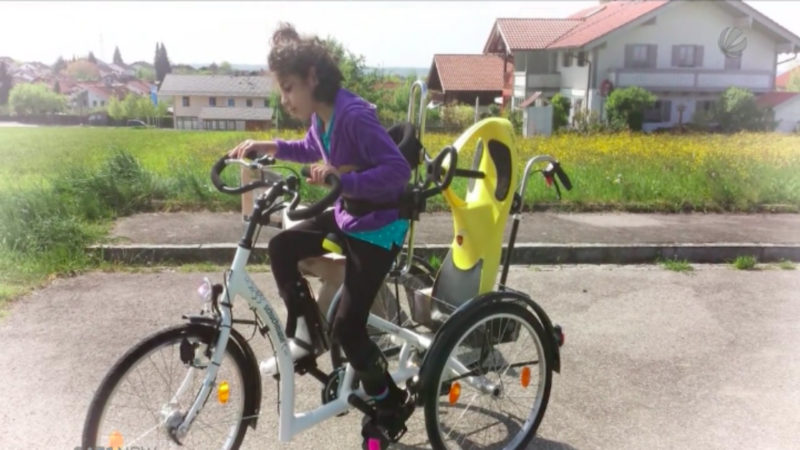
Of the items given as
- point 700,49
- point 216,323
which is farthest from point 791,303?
point 700,49

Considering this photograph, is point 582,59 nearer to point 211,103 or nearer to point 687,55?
point 687,55

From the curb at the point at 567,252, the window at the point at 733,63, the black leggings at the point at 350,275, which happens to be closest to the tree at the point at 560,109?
the window at the point at 733,63

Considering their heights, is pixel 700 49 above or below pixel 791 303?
above

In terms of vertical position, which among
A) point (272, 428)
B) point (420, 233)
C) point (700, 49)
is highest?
point (700, 49)

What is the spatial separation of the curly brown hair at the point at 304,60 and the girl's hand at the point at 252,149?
33cm

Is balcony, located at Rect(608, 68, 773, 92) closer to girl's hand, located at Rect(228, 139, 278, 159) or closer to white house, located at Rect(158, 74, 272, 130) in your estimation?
white house, located at Rect(158, 74, 272, 130)

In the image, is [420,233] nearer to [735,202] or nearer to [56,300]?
[56,300]

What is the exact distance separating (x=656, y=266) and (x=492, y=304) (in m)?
4.06

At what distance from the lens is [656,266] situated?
6.39 meters

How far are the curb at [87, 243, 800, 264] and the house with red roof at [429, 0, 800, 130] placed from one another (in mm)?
24142

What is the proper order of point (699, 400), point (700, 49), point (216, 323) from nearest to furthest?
point (216, 323), point (699, 400), point (700, 49)

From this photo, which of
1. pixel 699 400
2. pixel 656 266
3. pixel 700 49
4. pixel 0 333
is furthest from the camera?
pixel 700 49

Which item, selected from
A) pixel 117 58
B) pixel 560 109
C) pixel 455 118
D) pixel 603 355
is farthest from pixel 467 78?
pixel 603 355

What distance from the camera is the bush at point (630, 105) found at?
29234mm
